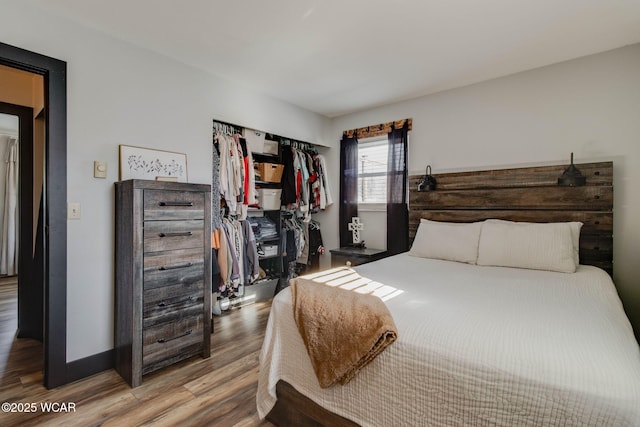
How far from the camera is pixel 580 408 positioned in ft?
2.74

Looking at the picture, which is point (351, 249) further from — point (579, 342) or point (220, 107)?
point (579, 342)

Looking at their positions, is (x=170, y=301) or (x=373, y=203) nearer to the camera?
(x=170, y=301)

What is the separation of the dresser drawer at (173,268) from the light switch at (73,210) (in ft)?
1.91

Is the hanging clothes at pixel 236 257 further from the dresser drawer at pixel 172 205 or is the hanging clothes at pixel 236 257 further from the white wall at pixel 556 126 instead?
the white wall at pixel 556 126

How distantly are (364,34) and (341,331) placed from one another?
2044mm

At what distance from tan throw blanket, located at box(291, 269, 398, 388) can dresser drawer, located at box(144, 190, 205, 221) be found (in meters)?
1.16

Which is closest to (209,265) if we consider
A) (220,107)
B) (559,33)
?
(220,107)

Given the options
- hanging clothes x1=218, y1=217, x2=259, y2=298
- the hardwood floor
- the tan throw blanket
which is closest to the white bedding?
the tan throw blanket

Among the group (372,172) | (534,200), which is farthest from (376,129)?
(534,200)

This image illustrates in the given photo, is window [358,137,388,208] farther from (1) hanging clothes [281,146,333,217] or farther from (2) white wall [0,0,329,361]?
(2) white wall [0,0,329,361]

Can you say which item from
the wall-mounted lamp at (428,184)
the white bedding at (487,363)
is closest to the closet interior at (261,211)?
the wall-mounted lamp at (428,184)

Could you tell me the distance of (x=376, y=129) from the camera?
151 inches

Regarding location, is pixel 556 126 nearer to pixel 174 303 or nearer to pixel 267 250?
pixel 267 250

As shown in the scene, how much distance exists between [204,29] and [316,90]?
138 centimetres
